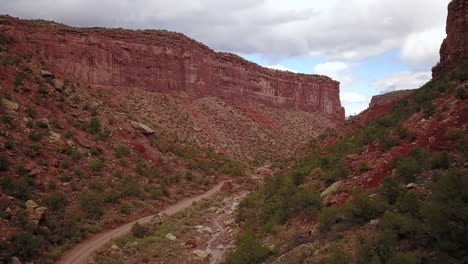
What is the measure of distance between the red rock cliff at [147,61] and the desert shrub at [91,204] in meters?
23.8

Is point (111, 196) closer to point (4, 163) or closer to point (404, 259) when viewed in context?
point (4, 163)

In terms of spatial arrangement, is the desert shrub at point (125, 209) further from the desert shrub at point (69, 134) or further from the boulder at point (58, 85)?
the boulder at point (58, 85)

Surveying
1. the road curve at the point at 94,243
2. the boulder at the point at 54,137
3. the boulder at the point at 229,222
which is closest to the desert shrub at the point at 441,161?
the boulder at the point at 229,222

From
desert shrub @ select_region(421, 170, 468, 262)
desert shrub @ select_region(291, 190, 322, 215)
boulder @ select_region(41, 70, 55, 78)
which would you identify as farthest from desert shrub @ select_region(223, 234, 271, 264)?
boulder @ select_region(41, 70, 55, 78)

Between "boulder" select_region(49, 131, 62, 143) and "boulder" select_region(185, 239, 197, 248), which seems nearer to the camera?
"boulder" select_region(185, 239, 197, 248)

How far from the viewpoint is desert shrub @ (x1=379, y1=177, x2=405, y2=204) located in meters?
9.44

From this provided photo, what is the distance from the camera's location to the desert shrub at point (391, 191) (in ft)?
31.0

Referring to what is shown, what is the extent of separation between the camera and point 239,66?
232 feet

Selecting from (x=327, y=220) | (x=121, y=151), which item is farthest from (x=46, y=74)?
(x=327, y=220)

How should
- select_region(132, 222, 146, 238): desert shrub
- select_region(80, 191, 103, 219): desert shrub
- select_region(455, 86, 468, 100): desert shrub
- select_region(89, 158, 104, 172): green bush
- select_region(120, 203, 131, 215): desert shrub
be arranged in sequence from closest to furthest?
select_region(455, 86, 468, 100): desert shrub → select_region(132, 222, 146, 238): desert shrub → select_region(80, 191, 103, 219): desert shrub → select_region(120, 203, 131, 215): desert shrub → select_region(89, 158, 104, 172): green bush

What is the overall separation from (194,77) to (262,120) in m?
17.1

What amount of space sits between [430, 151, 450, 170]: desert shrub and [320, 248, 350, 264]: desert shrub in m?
4.21

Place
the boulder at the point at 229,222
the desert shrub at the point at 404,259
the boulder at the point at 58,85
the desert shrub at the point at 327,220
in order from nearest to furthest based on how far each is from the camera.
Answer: the desert shrub at the point at 404,259
the desert shrub at the point at 327,220
the boulder at the point at 229,222
the boulder at the point at 58,85

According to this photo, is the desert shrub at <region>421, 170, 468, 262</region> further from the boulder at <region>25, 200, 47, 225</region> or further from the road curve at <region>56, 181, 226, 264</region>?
the boulder at <region>25, 200, 47, 225</region>
